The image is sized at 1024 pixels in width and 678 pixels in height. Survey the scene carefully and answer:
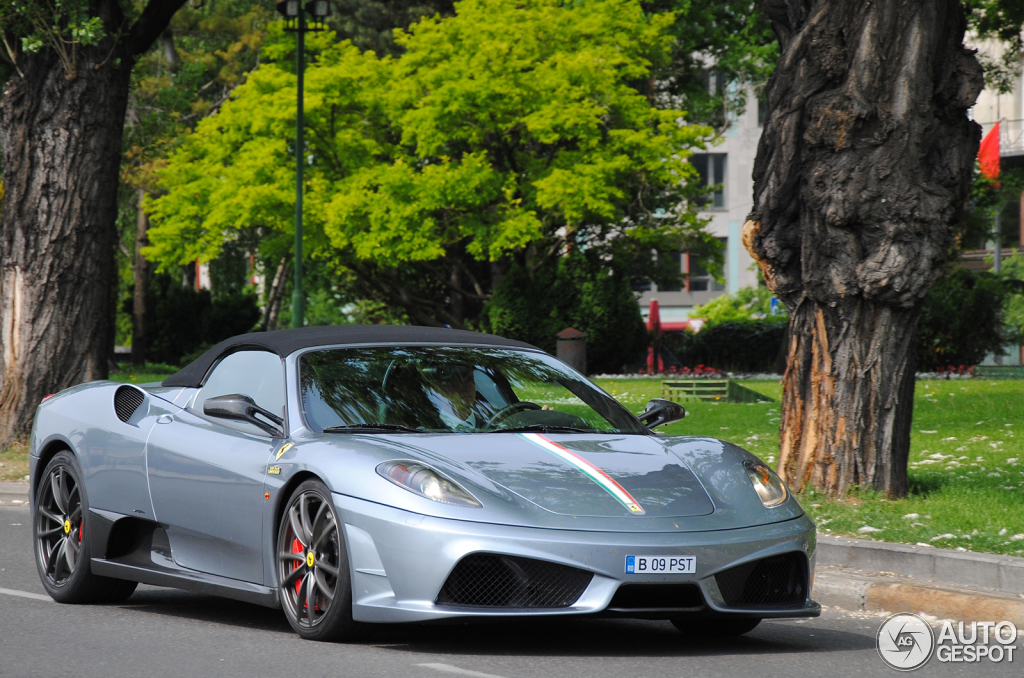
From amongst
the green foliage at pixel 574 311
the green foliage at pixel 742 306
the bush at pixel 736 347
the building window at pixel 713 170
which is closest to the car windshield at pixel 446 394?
the green foliage at pixel 574 311

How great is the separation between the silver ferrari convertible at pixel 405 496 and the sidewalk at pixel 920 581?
1278 mm

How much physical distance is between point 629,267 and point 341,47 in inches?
346

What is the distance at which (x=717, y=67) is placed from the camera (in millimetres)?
31797

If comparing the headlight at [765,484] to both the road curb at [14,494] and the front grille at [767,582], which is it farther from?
the road curb at [14,494]

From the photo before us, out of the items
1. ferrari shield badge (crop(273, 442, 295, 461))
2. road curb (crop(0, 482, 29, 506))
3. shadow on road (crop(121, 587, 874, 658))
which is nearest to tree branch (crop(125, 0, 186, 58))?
road curb (crop(0, 482, 29, 506))

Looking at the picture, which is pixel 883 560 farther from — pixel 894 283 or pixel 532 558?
pixel 532 558

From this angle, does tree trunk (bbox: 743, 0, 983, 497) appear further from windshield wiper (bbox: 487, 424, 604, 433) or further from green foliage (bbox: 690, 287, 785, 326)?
green foliage (bbox: 690, 287, 785, 326)

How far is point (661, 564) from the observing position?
4.91 m

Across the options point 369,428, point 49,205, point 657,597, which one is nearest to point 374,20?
point 49,205

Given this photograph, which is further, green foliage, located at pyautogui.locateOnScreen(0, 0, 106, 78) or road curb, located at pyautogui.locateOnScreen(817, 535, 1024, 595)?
green foliage, located at pyautogui.locateOnScreen(0, 0, 106, 78)

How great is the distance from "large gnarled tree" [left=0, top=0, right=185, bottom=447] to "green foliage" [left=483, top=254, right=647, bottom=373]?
629 inches

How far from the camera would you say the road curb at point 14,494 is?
11641mm

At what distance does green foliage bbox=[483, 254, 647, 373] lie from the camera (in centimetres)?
2969

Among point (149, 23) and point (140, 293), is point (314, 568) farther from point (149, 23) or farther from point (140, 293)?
point (140, 293)
